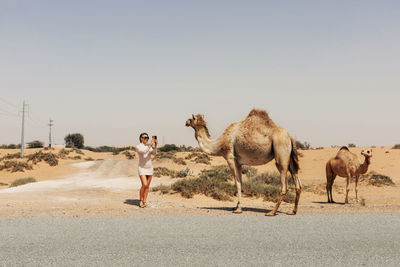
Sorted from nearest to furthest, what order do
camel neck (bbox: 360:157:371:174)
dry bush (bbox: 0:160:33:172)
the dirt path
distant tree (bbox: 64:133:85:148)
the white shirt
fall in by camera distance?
the dirt path → the white shirt → camel neck (bbox: 360:157:371:174) → dry bush (bbox: 0:160:33:172) → distant tree (bbox: 64:133:85:148)

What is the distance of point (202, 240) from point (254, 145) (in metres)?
3.81

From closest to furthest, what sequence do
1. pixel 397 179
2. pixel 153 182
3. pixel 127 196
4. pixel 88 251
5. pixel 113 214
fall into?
pixel 88 251 → pixel 113 214 → pixel 127 196 → pixel 153 182 → pixel 397 179

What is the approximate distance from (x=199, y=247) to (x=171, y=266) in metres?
1.12

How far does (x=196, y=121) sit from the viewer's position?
35.2 feet

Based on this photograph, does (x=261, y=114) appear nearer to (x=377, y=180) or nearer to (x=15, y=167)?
(x=377, y=180)

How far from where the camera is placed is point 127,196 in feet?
48.8

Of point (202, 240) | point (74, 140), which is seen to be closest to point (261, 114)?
point (202, 240)

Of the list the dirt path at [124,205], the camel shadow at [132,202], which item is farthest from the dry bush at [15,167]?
the camel shadow at [132,202]

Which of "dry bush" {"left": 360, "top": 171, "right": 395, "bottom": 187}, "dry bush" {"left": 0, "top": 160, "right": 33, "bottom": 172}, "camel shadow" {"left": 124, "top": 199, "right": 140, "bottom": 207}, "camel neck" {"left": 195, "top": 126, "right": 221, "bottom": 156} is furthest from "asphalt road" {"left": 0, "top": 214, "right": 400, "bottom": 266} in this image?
"dry bush" {"left": 0, "top": 160, "right": 33, "bottom": 172}

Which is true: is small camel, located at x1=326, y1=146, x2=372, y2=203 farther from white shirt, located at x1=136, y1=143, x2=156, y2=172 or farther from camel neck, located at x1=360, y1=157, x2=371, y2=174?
white shirt, located at x1=136, y1=143, x2=156, y2=172

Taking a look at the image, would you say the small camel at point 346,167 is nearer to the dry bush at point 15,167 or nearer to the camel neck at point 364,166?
the camel neck at point 364,166

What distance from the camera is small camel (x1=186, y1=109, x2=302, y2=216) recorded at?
31.9ft

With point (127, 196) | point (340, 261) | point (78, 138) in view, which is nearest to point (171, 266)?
point (340, 261)

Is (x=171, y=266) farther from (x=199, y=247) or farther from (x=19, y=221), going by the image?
(x=19, y=221)
